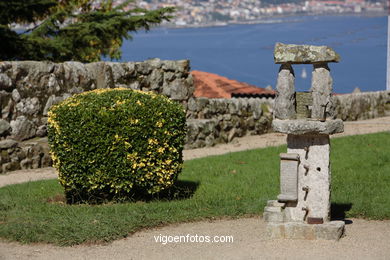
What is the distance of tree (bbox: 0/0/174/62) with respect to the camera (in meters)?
19.4

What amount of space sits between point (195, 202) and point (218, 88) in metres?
15.0

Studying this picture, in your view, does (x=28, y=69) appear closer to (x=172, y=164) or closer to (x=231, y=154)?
(x=231, y=154)

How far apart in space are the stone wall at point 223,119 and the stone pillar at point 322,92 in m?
8.82

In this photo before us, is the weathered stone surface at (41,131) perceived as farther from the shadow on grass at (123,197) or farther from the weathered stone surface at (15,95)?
the shadow on grass at (123,197)

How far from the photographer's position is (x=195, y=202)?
1055cm

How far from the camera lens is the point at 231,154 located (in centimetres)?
1557

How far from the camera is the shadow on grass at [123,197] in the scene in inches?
425

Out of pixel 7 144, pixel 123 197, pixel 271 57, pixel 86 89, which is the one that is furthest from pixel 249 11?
pixel 123 197

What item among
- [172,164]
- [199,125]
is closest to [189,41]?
[199,125]

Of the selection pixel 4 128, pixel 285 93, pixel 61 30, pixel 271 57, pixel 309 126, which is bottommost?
pixel 271 57

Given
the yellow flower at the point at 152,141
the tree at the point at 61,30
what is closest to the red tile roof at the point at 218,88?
the tree at the point at 61,30

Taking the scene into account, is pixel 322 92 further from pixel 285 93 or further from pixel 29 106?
pixel 29 106

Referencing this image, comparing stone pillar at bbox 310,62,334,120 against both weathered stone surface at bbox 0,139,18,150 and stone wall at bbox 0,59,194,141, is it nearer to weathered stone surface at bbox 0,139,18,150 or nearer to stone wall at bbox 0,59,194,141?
weathered stone surface at bbox 0,139,18,150

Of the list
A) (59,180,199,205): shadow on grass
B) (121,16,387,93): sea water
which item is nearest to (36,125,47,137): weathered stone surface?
(59,180,199,205): shadow on grass
